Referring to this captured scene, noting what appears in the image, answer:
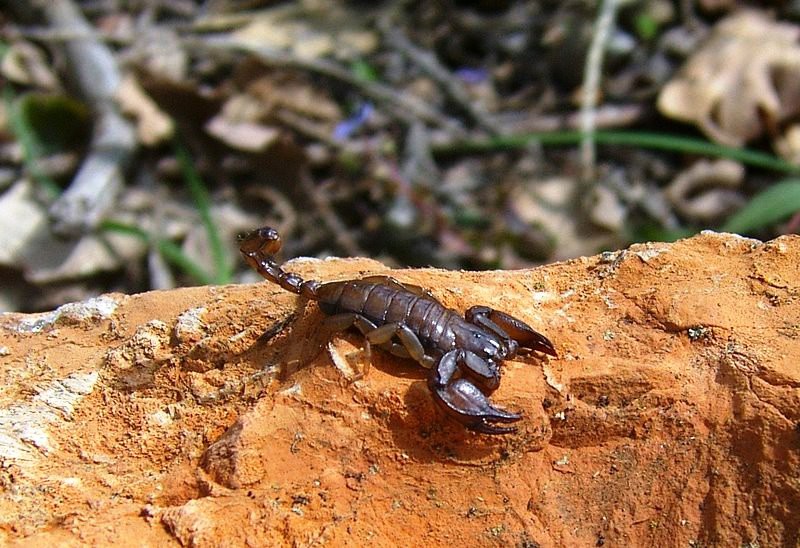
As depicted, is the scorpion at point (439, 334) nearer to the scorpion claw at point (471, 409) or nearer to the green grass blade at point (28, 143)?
the scorpion claw at point (471, 409)

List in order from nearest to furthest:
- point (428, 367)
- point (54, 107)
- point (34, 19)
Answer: point (428, 367), point (54, 107), point (34, 19)

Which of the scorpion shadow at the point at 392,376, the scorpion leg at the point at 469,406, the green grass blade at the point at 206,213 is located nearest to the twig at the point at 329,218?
the green grass blade at the point at 206,213

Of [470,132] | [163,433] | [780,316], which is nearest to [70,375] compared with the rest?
[163,433]

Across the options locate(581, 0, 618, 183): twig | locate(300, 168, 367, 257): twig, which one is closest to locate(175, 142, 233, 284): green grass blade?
locate(300, 168, 367, 257): twig

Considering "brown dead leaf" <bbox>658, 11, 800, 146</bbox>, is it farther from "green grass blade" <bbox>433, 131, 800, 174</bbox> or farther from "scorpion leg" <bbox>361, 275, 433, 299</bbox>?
"scorpion leg" <bbox>361, 275, 433, 299</bbox>

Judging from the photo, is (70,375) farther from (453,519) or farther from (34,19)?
(34,19)

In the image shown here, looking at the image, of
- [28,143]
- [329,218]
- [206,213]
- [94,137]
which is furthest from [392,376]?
[28,143]
